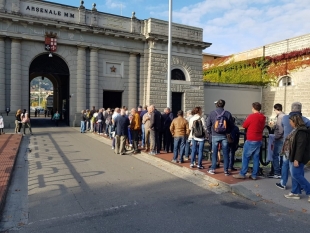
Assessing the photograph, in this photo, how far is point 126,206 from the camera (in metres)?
4.99

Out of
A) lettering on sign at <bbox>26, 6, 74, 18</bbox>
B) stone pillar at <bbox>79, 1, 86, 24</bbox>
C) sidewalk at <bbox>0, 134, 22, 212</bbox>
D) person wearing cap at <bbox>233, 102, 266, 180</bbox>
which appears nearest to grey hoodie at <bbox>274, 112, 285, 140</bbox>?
person wearing cap at <bbox>233, 102, 266, 180</bbox>

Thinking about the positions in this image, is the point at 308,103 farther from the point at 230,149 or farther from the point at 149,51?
the point at 230,149

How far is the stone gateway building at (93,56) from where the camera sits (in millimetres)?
18891

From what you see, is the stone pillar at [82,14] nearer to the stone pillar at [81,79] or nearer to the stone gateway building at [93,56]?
the stone gateway building at [93,56]

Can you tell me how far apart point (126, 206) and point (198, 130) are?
328cm

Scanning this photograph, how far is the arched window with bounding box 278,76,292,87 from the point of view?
28.8 m

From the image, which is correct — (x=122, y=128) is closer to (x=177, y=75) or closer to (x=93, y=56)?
(x=93, y=56)

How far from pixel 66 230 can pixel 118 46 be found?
19.7 meters

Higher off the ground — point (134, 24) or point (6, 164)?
point (134, 24)

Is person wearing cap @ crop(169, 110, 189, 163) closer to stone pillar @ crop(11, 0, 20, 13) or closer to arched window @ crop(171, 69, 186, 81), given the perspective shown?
arched window @ crop(171, 69, 186, 81)

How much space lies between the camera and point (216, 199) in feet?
17.8

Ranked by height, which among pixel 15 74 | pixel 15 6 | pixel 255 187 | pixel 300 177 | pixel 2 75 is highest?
pixel 15 6

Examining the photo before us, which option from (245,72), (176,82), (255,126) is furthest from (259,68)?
(255,126)

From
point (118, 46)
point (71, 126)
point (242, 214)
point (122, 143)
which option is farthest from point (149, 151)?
point (118, 46)
